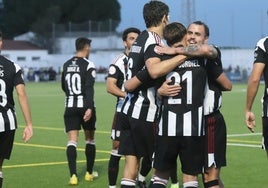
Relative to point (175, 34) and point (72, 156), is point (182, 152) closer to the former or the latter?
point (175, 34)

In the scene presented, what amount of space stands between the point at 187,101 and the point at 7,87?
2.48 metres

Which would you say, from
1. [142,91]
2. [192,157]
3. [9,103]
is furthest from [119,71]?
[192,157]

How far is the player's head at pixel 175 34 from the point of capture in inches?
321

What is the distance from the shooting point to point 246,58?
8000 cm

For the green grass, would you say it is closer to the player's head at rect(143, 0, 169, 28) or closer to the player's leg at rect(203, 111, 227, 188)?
the player's leg at rect(203, 111, 227, 188)

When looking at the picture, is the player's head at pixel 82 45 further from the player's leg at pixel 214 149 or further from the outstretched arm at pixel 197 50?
the outstretched arm at pixel 197 50

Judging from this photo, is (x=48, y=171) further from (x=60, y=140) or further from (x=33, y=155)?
(x=60, y=140)

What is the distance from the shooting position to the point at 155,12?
8.57 m

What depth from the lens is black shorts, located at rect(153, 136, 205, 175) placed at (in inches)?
322

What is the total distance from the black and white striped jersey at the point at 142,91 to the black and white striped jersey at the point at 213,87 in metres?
0.62

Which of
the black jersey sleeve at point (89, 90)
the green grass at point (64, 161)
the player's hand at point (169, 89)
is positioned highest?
the player's hand at point (169, 89)

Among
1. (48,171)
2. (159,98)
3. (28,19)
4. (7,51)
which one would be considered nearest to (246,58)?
(7,51)

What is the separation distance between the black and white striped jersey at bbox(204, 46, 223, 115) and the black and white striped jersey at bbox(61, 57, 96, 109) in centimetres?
426

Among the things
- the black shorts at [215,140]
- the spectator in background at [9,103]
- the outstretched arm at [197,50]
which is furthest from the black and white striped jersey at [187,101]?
the spectator in background at [9,103]
